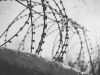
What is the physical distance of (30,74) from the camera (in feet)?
5.60

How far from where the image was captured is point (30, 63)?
5.49 ft

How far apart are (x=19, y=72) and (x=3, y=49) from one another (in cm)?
32

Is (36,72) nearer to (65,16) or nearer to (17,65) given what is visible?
(17,65)

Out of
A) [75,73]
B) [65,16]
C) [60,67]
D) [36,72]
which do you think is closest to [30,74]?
[36,72]

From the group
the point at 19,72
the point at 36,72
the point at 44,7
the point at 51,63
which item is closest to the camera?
the point at 19,72

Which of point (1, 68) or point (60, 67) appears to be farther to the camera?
point (60, 67)

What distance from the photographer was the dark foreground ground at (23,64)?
1.51 metres

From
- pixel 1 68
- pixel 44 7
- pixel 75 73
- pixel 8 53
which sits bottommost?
pixel 75 73

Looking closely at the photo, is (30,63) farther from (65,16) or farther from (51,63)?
(65,16)

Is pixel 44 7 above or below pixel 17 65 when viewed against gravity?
above

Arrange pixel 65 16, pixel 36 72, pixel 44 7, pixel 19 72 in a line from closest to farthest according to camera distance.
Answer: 1. pixel 19 72
2. pixel 36 72
3. pixel 44 7
4. pixel 65 16

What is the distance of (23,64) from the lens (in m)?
1.61

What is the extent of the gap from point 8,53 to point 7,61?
0.27 feet

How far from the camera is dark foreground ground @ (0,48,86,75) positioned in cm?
151
